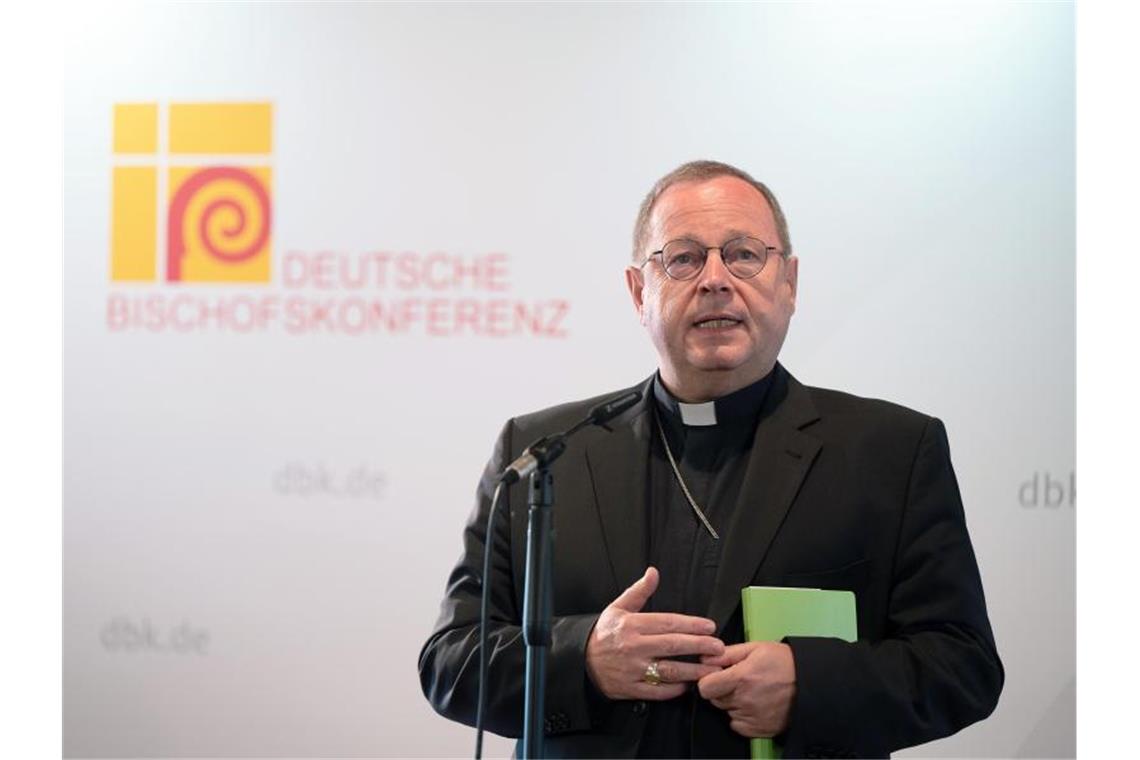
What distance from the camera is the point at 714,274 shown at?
2672 millimetres

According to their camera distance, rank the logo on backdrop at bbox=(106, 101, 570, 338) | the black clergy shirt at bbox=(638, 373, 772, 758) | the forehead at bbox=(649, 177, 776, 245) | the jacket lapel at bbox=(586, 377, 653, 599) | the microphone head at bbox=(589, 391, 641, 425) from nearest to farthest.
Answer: the microphone head at bbox=(589, 391, 641, 425)
the black clergy shirt at bbox=(638, 373, 772, 758)
the jacket lapel at bbox=(586, 377, 653, 599)
the forehead at bbox=(649, 177, 776, 245)
the logo on backdrop at bbox=(106, 101, 570, 338)

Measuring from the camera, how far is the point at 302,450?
4.40 meters

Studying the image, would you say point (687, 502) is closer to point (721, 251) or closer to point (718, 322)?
point (718, 322)

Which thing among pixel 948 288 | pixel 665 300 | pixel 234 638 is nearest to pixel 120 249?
pixel 234 638

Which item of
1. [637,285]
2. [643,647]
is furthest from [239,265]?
[643,647]

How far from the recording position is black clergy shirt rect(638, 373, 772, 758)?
2.48 m

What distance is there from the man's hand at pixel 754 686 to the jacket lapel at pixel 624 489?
13.4 inches

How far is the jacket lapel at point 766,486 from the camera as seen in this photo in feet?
8.19

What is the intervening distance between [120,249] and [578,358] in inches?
69.0

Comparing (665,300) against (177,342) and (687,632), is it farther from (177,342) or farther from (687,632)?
(177,342)

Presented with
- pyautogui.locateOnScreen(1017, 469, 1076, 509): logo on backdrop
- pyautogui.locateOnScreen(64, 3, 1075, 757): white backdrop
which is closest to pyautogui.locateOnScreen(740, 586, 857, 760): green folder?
pyautogui.locateOnScreen(64, 3, 1075, 757): white backdrop

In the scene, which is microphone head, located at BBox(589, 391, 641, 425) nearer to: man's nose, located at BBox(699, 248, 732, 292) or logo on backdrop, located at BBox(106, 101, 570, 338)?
man's nose, located at BBox(699, 248, 732, 292)

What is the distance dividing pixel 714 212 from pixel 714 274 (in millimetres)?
155

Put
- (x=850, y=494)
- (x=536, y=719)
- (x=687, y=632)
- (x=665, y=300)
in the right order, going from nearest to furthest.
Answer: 1. (x=536, y=719)
2. (x=687, y=632)
3. (x=850, y=494)
4. (x=665, y=300)
